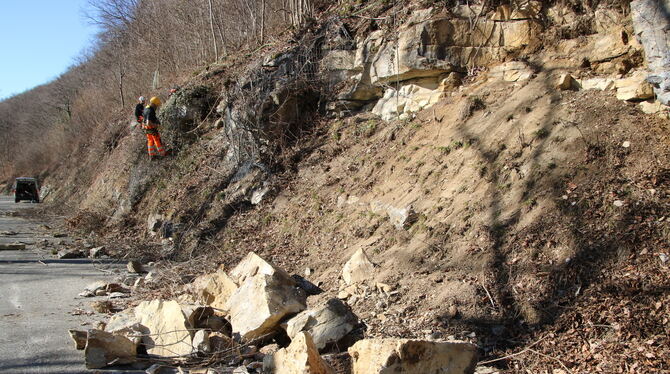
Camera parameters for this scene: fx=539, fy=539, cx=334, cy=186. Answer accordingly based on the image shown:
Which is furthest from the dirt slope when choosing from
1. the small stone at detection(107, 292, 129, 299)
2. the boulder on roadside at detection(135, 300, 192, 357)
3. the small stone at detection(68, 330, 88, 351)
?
the small stone at detection(68, 330, 88, 351)

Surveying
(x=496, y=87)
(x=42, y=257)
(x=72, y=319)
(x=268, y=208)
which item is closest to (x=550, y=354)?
(x=496, y=87)

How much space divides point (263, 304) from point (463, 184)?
133 inches

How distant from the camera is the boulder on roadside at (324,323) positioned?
5629mm

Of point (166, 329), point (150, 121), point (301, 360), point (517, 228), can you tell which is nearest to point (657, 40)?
point (517, 228)

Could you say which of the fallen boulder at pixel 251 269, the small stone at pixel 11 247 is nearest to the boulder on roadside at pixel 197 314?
the fallen boulder at pixel 251 269

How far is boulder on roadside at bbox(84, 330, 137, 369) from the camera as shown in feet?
17.6

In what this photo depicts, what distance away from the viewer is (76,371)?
534 centimetres

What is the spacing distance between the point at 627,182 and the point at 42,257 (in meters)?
11.8

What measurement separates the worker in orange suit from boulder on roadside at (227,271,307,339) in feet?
36.8

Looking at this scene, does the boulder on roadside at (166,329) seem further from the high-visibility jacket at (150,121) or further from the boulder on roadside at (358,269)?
the high-visibility jacket at (150,121)

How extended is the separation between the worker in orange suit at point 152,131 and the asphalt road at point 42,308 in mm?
4889

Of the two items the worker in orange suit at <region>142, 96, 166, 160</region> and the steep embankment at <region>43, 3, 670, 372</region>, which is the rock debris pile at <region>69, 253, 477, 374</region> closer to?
the steep embankment at <region>43, 3, 670, 372</region>

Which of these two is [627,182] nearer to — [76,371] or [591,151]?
[591,151]

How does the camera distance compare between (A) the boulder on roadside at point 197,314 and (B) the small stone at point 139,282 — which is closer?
(A) the boulder on roadside at point 197,314
